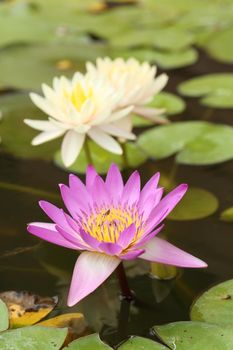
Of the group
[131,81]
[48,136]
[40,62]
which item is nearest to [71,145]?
[48,136]

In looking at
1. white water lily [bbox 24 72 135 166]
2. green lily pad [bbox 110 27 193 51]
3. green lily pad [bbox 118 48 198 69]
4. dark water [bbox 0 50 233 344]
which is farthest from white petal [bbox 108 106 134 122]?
green lily pad [bbox 110 27 193 51]

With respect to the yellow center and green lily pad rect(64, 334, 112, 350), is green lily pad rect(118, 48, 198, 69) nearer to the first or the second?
the yellow center

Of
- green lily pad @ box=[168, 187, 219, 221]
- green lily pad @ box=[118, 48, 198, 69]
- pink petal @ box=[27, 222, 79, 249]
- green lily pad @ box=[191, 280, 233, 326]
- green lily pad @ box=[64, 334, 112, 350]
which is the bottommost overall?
green lily pad @ box=[168, 187, 219, 221]

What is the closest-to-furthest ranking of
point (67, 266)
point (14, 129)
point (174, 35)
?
point (67, 266) → point (14, 129) → point (174, 35)

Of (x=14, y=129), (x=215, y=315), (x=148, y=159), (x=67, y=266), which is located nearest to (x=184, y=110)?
(x=148, y=159)


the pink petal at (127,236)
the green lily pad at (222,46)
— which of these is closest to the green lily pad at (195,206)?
the pink petal at (127,236)

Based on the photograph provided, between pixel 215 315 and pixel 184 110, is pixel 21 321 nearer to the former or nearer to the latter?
pixel 215 315
